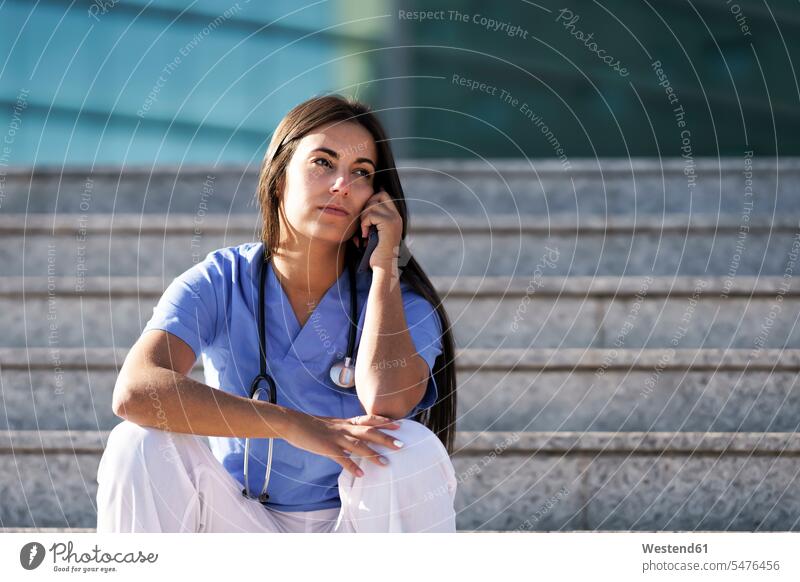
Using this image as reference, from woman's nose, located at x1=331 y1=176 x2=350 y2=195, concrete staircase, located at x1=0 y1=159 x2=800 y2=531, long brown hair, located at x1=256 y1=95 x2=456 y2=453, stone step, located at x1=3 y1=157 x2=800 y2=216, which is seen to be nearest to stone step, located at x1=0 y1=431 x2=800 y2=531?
concrete staircase, located at x1=0 y1=159 x2=800 y2=531

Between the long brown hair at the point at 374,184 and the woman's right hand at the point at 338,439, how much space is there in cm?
30

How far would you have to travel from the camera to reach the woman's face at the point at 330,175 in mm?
2086

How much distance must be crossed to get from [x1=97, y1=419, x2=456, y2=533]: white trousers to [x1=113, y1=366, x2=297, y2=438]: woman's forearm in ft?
0.08

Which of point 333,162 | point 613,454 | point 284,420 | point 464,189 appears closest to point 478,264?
point 464,189

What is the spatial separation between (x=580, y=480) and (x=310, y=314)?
2.62 ft

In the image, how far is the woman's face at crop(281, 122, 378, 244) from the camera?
2.09 metres

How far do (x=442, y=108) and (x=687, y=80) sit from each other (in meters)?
1.03

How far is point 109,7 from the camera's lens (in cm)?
488

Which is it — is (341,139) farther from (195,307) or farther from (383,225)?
(195,307)

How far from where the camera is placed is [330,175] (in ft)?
6.87

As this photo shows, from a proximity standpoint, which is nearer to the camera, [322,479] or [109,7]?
[322,479]

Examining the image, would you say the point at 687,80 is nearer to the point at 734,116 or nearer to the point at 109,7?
the point at 734,116
